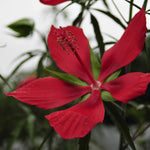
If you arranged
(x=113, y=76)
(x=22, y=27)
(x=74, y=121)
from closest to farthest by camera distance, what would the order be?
(x=74, y=121) → (x=113, y=76) → (x=22, y=27)

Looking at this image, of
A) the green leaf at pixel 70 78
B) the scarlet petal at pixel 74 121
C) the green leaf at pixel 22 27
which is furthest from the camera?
the green leaf at pixel 22 27

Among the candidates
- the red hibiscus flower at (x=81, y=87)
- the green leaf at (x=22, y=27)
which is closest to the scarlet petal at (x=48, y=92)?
the red hibiscus flower at (x=81, y=87)

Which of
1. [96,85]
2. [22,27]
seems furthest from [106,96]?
[22,27]

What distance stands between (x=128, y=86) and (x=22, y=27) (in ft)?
1.01

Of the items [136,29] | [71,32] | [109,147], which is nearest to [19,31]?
[71,32]

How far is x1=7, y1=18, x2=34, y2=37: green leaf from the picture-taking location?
0.50 meters

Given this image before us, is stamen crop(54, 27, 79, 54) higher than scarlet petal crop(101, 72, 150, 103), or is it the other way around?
stamen crop(54, 27, 79, 54)

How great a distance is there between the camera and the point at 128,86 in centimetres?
30

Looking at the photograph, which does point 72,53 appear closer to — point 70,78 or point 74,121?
point 70,78

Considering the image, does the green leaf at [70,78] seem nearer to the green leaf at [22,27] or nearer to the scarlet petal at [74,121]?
the scarlet petal at [74,121]

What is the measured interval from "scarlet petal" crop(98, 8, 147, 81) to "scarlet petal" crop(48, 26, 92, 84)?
3cm

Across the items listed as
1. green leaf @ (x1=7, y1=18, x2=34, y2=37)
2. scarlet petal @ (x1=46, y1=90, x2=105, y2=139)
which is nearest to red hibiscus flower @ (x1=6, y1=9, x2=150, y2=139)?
scarlet petal @ (x1=46, y1=90, x2=105, y2=139)

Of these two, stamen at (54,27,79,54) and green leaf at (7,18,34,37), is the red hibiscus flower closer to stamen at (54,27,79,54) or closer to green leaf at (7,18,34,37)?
stamen at (54,27,79,54)

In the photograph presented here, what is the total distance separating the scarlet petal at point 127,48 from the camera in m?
0.30
